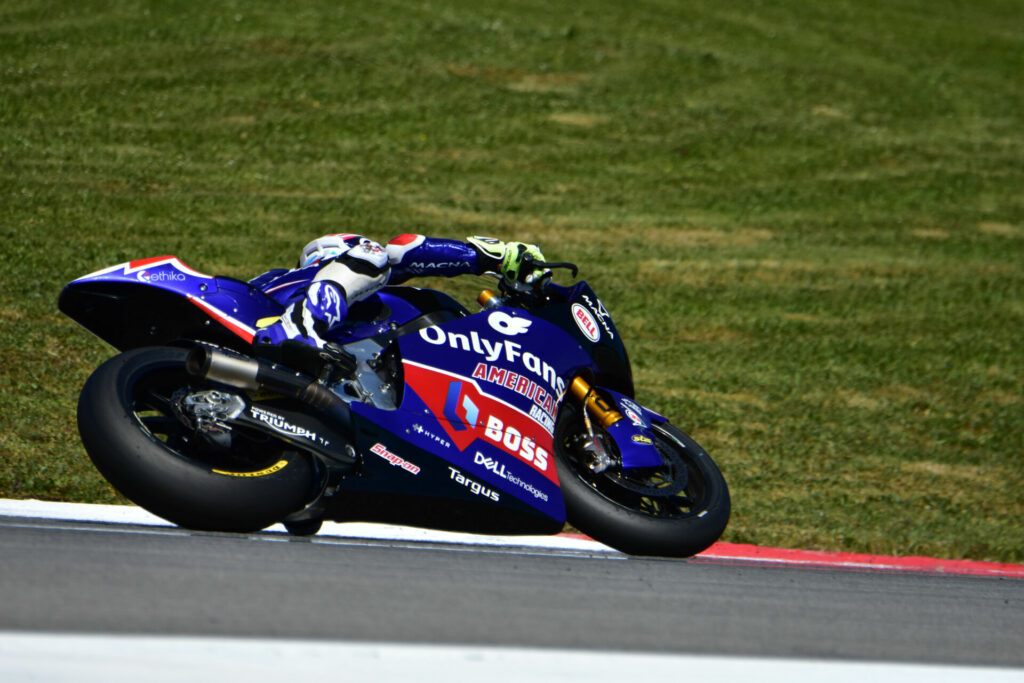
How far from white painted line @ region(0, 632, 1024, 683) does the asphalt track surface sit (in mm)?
74

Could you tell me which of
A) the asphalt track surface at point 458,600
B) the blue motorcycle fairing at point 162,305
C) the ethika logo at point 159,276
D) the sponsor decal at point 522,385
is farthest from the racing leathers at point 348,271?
the asphalt track surface at point 458,600

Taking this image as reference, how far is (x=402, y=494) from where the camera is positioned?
4.41m

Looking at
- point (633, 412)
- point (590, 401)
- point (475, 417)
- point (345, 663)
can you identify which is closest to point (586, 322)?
point (590, 401)

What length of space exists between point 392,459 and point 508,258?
117 cm

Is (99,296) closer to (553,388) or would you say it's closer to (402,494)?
(402,494)

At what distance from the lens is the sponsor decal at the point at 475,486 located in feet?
14.6

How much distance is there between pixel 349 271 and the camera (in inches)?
176

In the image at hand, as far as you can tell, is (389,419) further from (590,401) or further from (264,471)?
(590,401)

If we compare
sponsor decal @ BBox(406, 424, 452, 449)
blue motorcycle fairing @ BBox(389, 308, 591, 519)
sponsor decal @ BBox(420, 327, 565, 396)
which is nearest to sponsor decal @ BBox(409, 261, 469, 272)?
blue motorcycle fairing @ BBox(389, 308, 591, 519)

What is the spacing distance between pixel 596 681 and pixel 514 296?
2397mm

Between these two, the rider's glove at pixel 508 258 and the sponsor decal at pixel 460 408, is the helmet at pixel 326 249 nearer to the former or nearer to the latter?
the rider's glove at pixel 508 258

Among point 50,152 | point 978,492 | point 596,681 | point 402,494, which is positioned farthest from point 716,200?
point 596,681

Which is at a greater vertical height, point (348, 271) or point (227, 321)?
point (348, 271)

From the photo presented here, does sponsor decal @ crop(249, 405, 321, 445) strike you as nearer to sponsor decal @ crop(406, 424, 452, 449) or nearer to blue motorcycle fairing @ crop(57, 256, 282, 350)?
blue motorcycle fairing @ crop(57, 256, 282, 350)
